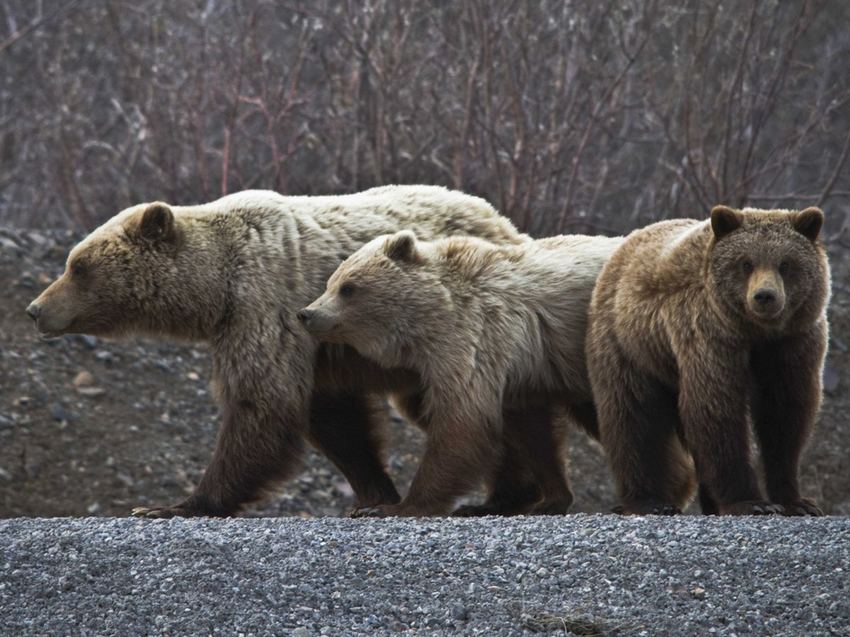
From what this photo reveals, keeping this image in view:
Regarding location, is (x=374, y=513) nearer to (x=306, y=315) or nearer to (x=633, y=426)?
(x=306, y=315)

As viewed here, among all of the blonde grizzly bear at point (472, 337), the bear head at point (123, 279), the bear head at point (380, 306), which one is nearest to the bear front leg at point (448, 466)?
the blonde grizzly bear at point (472, 337)

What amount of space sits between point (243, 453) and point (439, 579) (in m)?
2.06

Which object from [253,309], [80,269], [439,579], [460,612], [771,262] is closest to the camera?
[460,612]

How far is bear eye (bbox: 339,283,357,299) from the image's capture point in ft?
20.7

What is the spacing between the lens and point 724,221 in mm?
5598

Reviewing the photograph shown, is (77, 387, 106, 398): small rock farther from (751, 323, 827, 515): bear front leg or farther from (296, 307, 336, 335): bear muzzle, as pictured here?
(751, 323, 827, 515): bear front leg

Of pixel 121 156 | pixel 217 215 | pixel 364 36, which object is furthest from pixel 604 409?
pixel 121 156

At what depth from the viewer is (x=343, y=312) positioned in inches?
247

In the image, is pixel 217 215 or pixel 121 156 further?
pixel 121 156

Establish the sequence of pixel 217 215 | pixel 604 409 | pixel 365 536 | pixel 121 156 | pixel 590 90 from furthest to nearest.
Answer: pixel 121 156 < pixel 590 90 < pixel 217 215 < pixel 604 409 < pixel 365 536

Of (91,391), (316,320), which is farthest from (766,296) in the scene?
(91,391)

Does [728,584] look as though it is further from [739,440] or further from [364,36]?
[364,36]

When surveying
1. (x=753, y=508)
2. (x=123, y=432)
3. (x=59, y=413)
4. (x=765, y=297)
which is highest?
(x=765, y=297)

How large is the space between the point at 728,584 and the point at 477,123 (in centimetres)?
699
